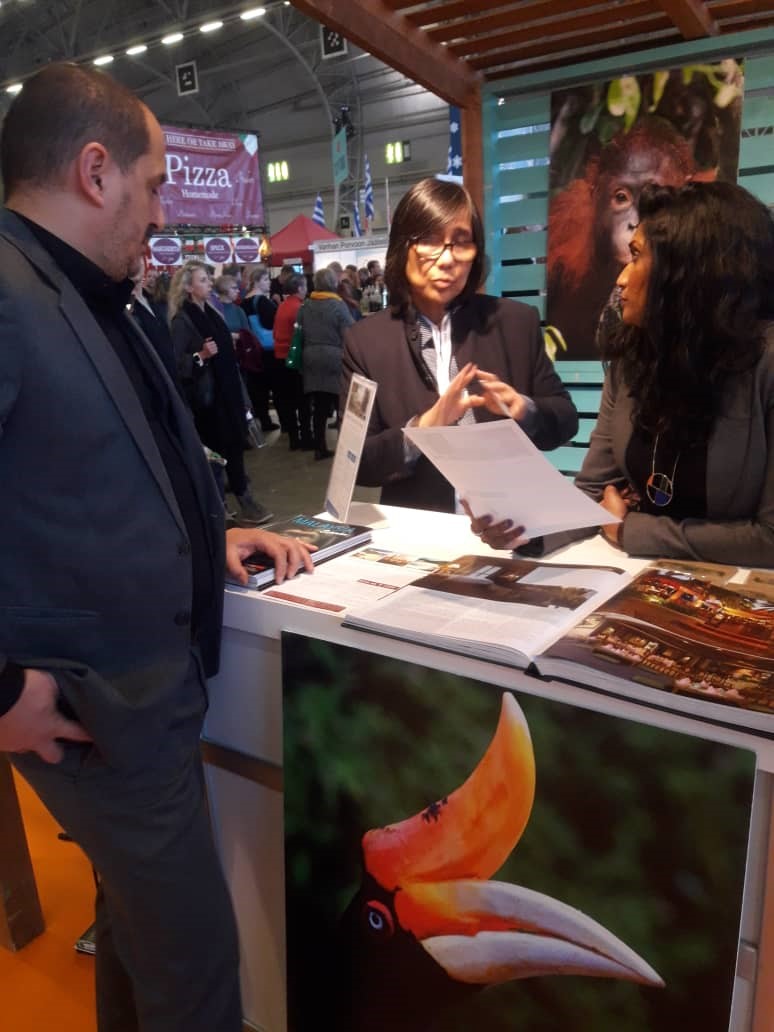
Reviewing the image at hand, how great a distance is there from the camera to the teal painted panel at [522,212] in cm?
347

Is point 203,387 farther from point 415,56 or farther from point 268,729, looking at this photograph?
point 268,729

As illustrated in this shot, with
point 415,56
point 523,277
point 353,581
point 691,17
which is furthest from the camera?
point 523,277

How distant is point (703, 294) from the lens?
1244mm

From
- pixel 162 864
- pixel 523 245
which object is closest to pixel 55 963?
pixel 162 864

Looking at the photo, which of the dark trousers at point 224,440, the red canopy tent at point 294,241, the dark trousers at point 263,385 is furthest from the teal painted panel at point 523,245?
the red canopy tent at point 294,241

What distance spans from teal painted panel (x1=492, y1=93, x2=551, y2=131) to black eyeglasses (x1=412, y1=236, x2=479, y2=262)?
6.50ft

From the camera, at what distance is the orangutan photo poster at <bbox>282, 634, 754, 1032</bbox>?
2.64ft

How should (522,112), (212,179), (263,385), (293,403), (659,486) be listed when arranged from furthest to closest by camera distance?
(212,179) → (263,385) → (293,403) → (522,112) → (659,486)

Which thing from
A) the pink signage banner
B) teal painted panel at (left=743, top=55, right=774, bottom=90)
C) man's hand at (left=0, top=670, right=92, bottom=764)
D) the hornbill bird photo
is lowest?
the hornbill bird photo

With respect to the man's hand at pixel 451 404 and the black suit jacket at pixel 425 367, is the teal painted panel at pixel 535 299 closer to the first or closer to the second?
the black suit jacket at pixel 425 367

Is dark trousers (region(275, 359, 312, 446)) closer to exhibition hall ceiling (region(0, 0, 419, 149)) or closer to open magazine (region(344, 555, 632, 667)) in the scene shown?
open magazine (region(344, 555, 632, 667))

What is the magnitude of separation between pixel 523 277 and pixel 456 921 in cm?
312

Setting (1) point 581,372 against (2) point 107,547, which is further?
(1) point 581,372

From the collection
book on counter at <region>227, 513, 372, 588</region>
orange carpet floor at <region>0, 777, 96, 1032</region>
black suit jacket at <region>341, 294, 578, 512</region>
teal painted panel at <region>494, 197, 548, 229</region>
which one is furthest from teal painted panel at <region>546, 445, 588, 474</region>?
orange carpet floor at <region>0, 777, 96, 1032</region>
